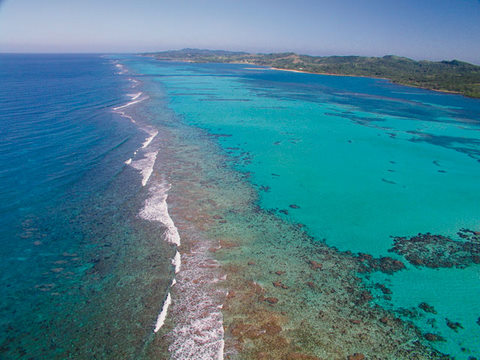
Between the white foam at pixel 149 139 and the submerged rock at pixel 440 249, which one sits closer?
the submerged rock at pixel 440 249

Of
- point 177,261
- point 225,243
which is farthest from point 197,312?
point 225,243

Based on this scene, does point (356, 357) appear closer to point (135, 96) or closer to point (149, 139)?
point (149, 139)

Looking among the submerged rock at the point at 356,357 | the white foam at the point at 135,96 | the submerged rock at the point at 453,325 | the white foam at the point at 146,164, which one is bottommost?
the submerged rock at the point at 453,325

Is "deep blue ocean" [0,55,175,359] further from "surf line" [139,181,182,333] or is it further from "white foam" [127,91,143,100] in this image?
"white foam" [127,91,143,100]

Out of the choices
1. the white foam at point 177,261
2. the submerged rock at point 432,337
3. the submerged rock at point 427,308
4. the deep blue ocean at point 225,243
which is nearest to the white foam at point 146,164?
the deep blue ocean at point 225,243

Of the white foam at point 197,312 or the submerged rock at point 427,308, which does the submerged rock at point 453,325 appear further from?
the white foam at point 197,312
